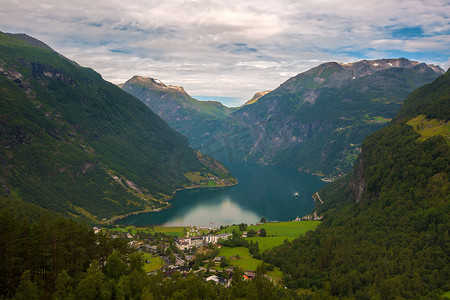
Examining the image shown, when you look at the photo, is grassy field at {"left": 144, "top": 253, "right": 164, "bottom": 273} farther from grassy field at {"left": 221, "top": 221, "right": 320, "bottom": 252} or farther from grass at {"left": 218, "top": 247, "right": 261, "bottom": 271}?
grassy field at {"left": 221, "top": 221, "right": 320, "bottom": 252}

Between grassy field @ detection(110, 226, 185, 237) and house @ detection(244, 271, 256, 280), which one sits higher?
house @ detection(244, 271, 256, 280)

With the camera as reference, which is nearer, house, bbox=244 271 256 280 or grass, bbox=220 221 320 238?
house, bbox=244 271 256 280

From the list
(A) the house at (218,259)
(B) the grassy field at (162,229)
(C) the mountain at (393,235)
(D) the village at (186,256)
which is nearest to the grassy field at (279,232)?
(C) the mountain at (393,235)

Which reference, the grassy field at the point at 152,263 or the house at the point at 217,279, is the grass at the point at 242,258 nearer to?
the house at the point at 217,279

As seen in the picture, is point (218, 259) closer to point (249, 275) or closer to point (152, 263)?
point (249, 275)

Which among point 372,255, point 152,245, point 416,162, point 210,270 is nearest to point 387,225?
point 372,255

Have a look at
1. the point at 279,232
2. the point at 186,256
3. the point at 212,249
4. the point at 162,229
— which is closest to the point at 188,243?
the point at 186,256

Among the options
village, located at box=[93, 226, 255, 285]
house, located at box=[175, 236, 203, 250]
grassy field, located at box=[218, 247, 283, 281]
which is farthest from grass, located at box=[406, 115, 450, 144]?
house, located at box=[175, 236, 203, 250]
